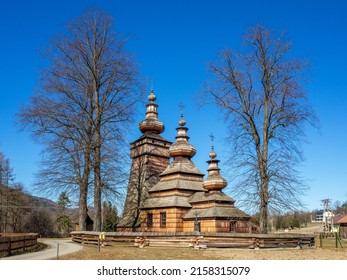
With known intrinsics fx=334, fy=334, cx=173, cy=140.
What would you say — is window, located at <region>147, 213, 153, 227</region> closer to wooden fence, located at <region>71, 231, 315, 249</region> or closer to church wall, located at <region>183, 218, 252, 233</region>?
church wall, located at <region>183, 218, 252, 233</region>

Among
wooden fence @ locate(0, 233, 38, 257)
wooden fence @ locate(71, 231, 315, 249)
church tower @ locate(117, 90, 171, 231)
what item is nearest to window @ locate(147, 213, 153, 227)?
church tower @ locate(117, 90, 171, 231)

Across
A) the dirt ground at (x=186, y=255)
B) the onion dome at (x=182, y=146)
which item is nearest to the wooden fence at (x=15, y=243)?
the dirt ground at (x=186, y=255)

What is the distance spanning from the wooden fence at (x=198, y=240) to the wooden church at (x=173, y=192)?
23.3 ft

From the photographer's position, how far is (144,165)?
40.6m

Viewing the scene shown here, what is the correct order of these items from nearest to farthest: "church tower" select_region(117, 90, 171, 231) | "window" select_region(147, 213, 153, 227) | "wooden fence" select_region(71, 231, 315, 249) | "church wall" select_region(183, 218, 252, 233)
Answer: "wooden fence" select_region(71, 231, 315, 249) < "church wall" select_region(183, 218, 252, 233) < "window" select_region(147, 213, 153, 227) < "church tower" select_region(117, 90, 171, 231)

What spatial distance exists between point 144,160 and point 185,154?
5.07 meters

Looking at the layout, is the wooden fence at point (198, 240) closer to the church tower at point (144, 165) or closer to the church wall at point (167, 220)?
the church wall at point (167, 220)

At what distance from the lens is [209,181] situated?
34.5 m

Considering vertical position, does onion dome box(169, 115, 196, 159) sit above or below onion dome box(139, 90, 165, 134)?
below

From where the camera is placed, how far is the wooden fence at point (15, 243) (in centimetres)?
1637

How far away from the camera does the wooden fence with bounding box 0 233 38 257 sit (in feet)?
53.7
